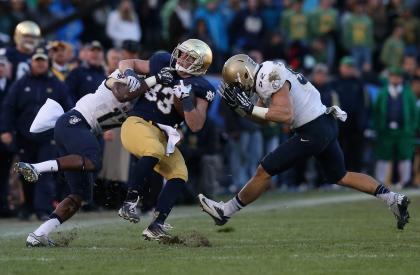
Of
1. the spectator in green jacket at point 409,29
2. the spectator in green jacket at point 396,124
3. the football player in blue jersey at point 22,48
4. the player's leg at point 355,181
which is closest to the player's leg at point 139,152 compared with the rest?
the player's leg at point 355,181

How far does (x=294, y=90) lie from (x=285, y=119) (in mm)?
367

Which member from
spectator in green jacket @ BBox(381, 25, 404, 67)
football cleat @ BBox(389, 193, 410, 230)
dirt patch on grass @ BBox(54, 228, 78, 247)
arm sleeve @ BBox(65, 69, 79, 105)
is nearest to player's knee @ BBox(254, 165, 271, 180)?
football cleat @ BBox(389, 193, 410, 230)

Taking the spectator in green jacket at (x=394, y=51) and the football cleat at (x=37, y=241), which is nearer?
the football cleat at (x=37, y=241)

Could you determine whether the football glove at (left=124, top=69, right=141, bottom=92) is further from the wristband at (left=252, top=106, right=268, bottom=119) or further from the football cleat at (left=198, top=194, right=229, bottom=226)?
the football cleat at (left=198, top=194, right=229, bottom=226)

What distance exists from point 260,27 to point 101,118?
30.5 feet

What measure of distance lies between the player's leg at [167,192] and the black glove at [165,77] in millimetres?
632

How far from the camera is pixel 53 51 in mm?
13961

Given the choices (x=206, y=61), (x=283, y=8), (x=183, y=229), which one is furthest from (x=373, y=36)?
(x=206, y=61)

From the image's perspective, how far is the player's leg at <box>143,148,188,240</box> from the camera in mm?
9383

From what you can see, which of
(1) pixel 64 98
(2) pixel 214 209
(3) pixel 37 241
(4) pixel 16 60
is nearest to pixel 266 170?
(2) pixel 214 209

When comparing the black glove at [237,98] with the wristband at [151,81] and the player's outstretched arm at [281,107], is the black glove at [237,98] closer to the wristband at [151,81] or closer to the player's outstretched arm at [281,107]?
the player's outstretched arm at [281,107]

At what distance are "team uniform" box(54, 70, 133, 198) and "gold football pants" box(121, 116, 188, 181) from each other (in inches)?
6.6

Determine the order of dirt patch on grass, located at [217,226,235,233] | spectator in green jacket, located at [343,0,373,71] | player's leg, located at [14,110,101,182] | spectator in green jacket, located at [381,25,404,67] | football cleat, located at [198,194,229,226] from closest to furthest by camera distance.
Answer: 1. player's leg, located at [14,110,101,182]
2. football cleat, located at [198,194,229,226]
3. dirt patch on grass, located at [217,226,235,233]
4. spectator in green jacket, located at [343,0,373,71]
5. spectator in green jacket, located at [381,25,404,67]

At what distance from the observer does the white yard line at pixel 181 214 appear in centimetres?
1164
